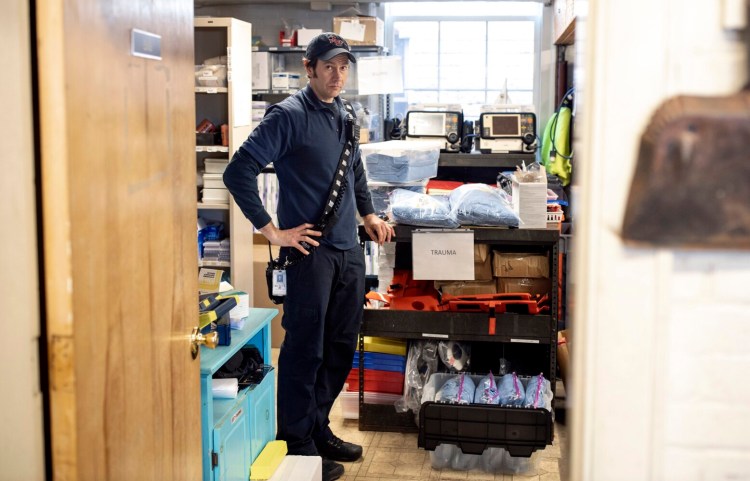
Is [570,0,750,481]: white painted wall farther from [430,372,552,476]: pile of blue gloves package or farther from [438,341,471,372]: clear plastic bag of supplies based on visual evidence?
[438,341,471,372]: clear plastic bag of supplies

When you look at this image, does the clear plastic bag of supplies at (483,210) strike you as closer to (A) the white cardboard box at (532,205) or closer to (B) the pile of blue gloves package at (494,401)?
(A) the white cardboard box at (532,205)

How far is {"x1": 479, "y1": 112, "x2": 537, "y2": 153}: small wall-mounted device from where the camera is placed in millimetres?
5207

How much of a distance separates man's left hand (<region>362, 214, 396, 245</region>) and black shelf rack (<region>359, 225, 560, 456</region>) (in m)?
0.05

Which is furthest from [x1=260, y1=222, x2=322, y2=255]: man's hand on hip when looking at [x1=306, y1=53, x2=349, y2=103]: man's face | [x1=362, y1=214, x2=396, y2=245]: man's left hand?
[x1=306, y1=53, x2=349, y2=103]: man's face

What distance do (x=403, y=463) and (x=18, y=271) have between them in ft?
9.07

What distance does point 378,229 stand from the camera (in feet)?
12.8

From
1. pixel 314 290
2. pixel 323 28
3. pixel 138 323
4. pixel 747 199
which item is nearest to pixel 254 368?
pixel 314 290

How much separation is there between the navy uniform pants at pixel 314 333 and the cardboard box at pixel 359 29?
318cm

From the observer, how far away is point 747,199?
3.34ft

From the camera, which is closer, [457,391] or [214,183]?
[457,391]

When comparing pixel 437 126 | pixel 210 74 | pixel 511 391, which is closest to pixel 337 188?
pixel 511 391

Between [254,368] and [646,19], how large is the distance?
2370 mm

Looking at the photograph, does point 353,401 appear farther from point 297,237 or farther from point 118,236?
point 118,236

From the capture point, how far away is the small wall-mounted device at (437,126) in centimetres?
525
